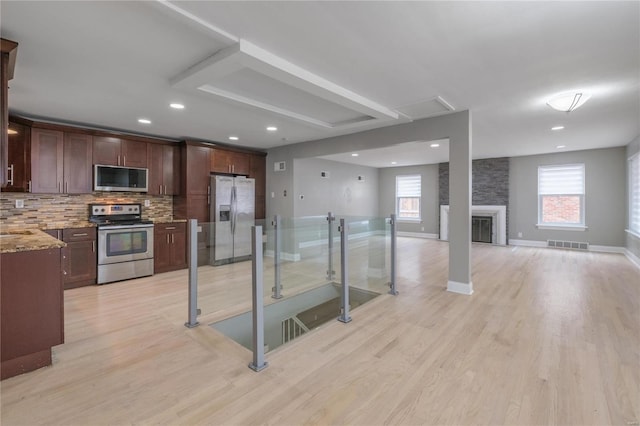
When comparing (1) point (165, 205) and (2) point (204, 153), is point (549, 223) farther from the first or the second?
(1) point (165, 205)

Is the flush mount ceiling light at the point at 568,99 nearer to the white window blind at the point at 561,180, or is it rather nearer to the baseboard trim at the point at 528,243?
the white window blind at the point at 561,180

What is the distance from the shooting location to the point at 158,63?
103 inches

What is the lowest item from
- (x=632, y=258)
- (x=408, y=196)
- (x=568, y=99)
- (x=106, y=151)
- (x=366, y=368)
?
(x=366, y=368)

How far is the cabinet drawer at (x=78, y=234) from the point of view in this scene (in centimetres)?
416

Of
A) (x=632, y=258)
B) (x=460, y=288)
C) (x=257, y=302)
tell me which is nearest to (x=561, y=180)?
(x=632, y=258)

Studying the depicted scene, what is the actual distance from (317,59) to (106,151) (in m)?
4.01

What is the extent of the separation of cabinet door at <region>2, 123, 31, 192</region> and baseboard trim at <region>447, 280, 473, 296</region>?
19.3ft

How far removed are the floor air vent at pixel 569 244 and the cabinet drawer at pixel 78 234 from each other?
9770 mm

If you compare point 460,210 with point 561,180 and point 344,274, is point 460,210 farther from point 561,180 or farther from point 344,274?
point 561,180

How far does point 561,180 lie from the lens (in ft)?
24.6

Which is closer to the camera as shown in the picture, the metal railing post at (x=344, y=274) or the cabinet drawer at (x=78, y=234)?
the metal railing post at (x=344, y=274)

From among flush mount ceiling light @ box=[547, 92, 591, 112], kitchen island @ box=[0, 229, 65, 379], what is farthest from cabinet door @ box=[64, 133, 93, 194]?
flush mount ceiling light @ box=[547, 92, 591, 112]

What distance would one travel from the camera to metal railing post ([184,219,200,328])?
3026 millimetres

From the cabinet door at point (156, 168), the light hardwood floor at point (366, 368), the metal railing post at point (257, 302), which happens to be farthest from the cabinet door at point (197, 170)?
the metal railing post at point (257, 302)
